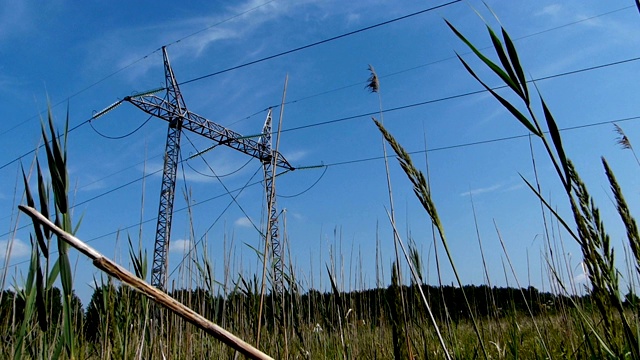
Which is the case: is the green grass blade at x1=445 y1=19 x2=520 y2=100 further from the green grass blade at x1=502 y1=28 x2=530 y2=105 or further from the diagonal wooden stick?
the diagonal wooden stick

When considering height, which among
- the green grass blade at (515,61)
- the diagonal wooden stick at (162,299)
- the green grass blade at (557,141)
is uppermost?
the green grass blade at (515,61)

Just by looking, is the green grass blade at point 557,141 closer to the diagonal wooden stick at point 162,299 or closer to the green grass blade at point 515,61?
the green grass blade at point 515,61

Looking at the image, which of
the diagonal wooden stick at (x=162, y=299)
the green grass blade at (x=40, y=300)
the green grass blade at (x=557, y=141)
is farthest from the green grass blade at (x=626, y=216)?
the green grass blade at (x=40, y=300)

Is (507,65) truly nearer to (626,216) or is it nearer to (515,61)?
(515,61)

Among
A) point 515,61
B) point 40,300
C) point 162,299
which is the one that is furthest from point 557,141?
point 40,300

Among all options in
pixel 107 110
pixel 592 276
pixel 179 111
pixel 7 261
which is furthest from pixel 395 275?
pixel 107 110

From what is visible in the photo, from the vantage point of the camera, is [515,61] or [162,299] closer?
[162,299]

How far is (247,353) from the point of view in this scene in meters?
0.33

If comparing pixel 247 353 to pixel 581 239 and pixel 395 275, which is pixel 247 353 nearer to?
pixel 581 239

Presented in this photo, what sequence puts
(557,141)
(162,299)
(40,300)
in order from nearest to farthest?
1. (162,299)
2. (557,141)
3. (40,300)

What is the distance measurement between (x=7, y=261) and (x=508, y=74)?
7.16 ft

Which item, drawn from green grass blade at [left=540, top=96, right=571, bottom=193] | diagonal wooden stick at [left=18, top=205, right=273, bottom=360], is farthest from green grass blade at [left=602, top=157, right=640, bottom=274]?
diagonal wooden stick at [left=18, top=205, right=273, bottom=360]

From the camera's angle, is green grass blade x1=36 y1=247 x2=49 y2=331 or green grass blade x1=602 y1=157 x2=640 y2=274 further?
green grass blade x1=36 y1=247 x2=49 y2=331

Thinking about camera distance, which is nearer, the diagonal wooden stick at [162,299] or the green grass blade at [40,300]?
the diagonal wooden stick at [162,299]
